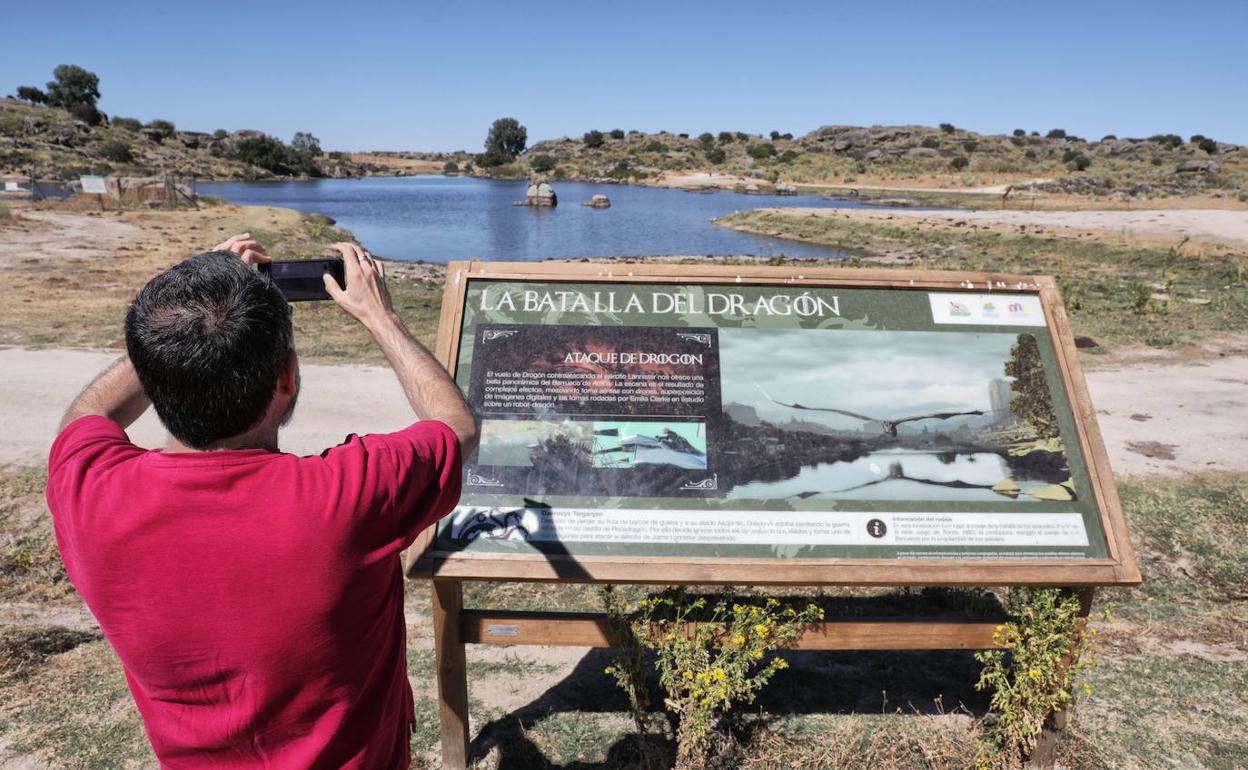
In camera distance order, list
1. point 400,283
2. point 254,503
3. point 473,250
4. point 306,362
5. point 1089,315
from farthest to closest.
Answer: point 473,250 → point 400,283 → point 1089,315 → point 306,362 → point 254,503

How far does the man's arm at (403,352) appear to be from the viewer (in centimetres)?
167

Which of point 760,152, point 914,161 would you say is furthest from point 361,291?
point 760,152

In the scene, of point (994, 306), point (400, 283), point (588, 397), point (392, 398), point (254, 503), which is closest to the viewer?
point (254, 503)

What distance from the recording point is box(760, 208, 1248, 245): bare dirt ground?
22453mm

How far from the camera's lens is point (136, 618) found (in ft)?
4.45

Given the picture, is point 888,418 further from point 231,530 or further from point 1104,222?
point 1104,222

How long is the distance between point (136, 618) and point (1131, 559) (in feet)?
10.2

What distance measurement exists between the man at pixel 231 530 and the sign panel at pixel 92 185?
101ft

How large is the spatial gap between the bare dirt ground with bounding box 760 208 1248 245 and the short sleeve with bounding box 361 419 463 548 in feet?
82.3

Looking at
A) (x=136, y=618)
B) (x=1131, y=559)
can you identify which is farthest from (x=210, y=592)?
(x=1131, y=559)

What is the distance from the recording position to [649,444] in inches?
117

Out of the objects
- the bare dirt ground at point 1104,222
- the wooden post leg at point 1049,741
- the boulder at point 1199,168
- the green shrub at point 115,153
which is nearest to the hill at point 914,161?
the boulder at point 1199,168

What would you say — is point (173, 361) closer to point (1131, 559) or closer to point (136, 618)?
point (136, 618)

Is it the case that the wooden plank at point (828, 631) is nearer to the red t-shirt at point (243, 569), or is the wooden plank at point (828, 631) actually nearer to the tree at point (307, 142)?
the red t-shirt at point (243, 569)
